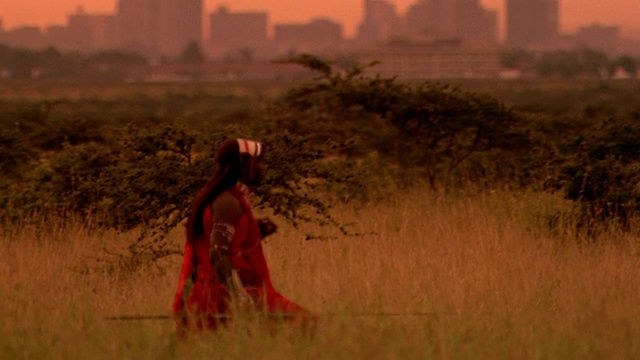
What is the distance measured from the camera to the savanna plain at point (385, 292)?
7074 mm

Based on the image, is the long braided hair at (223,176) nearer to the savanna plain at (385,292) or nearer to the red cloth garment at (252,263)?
the red cloth garment at (252,263)

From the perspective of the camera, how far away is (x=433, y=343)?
7184mm

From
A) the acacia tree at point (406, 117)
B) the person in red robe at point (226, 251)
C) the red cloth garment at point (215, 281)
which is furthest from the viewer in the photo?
the acacia tree at point (406, 117)

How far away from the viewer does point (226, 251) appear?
689cm

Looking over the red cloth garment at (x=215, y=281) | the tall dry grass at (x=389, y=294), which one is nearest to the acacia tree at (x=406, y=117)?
the tall dry grass at (x=389, y=294)

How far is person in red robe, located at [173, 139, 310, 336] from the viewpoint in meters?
6.91

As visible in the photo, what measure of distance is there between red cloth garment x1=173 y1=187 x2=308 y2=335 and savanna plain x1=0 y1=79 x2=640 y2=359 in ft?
0.43

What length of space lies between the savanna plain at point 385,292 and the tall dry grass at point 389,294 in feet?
0.06

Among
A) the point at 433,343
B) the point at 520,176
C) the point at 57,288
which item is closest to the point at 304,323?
the point at 433,343

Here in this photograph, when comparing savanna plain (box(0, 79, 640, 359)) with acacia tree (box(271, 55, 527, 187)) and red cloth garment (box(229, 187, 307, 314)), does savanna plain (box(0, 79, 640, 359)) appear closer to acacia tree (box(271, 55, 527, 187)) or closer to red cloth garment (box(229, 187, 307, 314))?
red cloth garment (box(229, 187, 307, 314))

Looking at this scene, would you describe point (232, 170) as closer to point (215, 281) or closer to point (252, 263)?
point (252, 263)

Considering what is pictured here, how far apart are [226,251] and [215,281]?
0.29 m

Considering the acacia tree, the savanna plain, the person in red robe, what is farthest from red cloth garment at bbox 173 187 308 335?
the acacia tree

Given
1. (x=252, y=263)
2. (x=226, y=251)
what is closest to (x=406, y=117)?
(x=252, y=263)
